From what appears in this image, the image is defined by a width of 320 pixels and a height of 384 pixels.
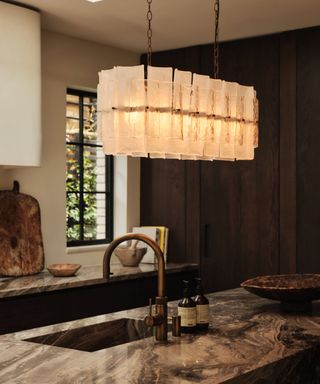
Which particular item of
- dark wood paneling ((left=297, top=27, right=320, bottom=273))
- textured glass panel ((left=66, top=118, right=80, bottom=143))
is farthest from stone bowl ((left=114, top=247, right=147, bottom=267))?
dark wood paneling ((left=297, top=27, right=320, bottom=273))

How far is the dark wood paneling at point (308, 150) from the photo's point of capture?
4.91m

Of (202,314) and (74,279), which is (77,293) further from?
(202,314)

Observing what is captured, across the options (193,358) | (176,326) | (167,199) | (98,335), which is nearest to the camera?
(193,358)

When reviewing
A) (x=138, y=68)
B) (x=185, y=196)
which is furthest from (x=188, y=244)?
(x=138, y=68)

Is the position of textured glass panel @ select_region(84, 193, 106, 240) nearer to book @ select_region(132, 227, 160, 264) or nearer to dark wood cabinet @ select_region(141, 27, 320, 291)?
book @ select_region(132, 227, 160, 264)

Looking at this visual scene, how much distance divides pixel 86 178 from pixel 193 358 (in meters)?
3.24

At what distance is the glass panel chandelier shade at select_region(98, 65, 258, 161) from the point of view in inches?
117

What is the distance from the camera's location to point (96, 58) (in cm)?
547

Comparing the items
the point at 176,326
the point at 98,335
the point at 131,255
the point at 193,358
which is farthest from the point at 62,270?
the point at 193,358

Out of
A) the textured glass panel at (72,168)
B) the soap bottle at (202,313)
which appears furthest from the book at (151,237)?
the soap bottle at (202,313)

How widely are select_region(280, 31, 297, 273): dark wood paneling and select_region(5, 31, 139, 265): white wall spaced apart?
1467mm

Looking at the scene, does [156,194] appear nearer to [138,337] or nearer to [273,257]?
[273,257]

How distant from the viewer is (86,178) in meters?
5.59

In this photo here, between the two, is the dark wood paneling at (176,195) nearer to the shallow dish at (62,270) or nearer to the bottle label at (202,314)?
the shallow dish at (62,270)
